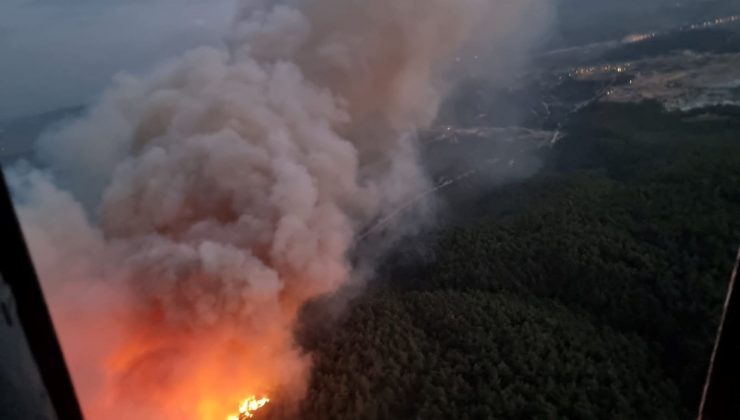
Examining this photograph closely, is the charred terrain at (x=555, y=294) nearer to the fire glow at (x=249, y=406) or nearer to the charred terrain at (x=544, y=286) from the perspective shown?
the charred terrain at (x=544, y=286)

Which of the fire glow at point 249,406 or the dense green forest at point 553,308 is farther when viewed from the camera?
the dense green forest at point 553,308

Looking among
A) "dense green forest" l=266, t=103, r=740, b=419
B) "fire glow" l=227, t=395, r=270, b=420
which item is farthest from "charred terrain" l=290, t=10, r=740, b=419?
"fire glow" l=227, t=395, r=270, b=420

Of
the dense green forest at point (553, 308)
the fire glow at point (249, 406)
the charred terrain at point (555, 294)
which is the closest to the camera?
the fire glow at point (249, 406)

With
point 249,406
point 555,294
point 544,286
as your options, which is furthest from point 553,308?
point 249,406

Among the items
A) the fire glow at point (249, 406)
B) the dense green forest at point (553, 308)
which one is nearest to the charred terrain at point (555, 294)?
the dense green forest at point (553, 308)

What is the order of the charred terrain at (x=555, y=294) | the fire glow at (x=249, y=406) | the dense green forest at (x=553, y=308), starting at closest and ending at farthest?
the fire glow at (x=249, y=406)
the dense green forest at (x=553, y=308)
the charred terrain at (x=555, y=294)

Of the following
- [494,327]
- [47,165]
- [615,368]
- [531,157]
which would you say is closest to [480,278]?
[494,327]

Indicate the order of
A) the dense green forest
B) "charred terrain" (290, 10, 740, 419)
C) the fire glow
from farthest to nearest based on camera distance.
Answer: "charred terrain" (290, 10, 740, 419) < the dense green forest < the fire glow

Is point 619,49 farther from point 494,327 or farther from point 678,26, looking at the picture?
point 494,327

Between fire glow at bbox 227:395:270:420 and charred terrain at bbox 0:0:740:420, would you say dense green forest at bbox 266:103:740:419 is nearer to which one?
charred terrain at bbox 0:0:740:420

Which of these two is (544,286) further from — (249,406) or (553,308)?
(249,406)
